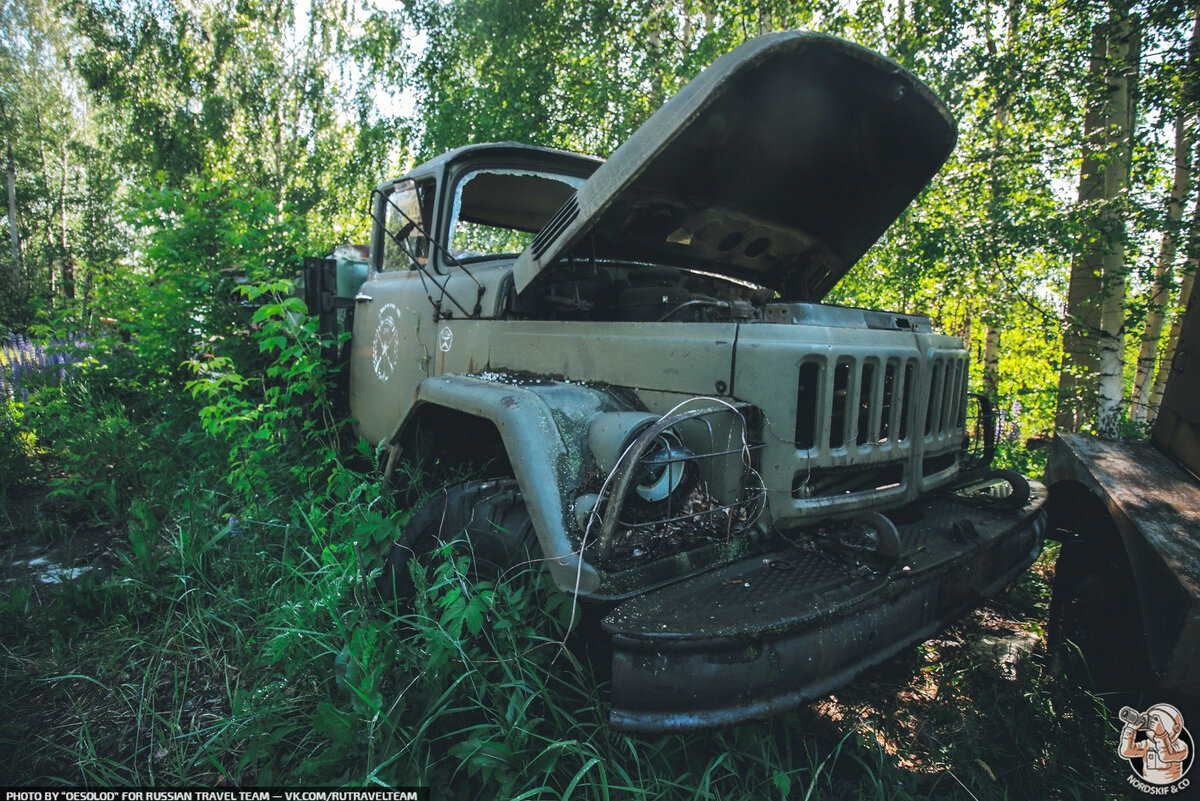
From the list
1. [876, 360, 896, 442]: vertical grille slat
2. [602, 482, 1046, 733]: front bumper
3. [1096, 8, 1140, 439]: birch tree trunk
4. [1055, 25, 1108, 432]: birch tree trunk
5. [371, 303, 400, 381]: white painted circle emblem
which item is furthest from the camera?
[1055, 25, 1108, 432]: birch tree trunk

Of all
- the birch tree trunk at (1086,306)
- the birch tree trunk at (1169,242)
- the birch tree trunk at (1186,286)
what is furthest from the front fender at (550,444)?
the birch tree trunk at (1086,306)

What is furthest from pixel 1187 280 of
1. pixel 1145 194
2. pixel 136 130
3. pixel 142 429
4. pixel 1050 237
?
pixel 136 130

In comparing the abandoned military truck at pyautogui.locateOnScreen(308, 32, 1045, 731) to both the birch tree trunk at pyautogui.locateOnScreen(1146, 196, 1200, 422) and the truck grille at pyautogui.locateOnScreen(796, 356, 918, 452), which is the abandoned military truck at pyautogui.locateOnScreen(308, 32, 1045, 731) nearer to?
the truck grille at pyautogui.locateOnScreen(796, 356, 918, 452)

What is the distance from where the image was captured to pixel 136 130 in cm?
1342

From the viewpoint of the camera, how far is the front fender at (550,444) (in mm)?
1635

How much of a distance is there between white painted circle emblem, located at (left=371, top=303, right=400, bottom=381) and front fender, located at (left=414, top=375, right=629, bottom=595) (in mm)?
1351

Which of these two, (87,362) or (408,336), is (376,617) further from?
(87,362)

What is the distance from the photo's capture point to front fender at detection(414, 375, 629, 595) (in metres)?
1.63

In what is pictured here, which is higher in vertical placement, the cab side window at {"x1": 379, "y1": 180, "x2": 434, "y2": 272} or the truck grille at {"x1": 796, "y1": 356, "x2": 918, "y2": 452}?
the cab side window at {"x1": 379, "y1": 180, "x2": 434, "y2": 272}

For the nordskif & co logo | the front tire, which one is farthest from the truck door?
the nordskif & co logo

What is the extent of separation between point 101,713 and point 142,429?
3417mm

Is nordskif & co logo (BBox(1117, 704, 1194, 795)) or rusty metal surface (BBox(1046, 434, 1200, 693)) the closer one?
rusty metal surface (BBox(1046, 434, 1200, 693))

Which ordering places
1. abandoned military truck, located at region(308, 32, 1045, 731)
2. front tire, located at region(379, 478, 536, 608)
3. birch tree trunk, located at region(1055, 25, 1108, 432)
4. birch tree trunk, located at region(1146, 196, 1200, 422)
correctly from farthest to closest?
1. birch tree trunk, located at region(1055, 25, 1108, 432)
2. birch tree trunk, located at region(1146, 196, 1200, 422)
3. front tire, located at region(379, 478, 536, 608)
4. abandoned military truck, located at region(308, 32, 1045, 731)

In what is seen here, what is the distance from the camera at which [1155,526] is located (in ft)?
6.10
